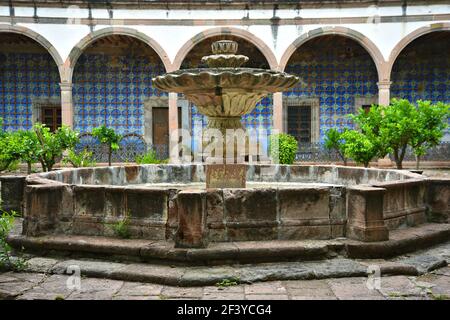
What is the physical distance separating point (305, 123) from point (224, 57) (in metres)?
11.8

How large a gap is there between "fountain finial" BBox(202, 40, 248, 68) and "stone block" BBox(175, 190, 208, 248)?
2226mm

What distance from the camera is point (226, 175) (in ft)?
19.9

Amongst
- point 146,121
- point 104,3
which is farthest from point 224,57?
point 146,121

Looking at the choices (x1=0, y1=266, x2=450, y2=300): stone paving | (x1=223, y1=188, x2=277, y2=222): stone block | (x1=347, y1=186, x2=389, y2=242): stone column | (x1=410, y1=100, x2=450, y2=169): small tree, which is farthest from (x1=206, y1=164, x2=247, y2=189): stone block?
(x1=410, y1=100, x2=450, y2=169): small tree

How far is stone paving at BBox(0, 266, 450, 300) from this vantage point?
362 centimetres

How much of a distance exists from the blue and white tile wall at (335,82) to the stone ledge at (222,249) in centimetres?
1298

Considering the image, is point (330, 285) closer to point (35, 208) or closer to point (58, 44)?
point (35, 208)

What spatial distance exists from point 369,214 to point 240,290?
1.46m

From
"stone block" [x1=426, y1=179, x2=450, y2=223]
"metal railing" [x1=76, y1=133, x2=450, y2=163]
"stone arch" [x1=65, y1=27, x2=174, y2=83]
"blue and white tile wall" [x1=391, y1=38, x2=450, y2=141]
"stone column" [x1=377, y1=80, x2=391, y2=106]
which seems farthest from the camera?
"blue and white tile wall" [x1=391, y1=38, x2=450, y2=141]

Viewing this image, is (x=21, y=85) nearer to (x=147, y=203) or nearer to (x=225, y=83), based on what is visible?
(x=225, y=83)

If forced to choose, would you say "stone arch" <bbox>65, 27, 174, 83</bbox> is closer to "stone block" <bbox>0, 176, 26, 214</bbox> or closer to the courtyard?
the courtyard

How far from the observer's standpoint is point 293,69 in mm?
17656

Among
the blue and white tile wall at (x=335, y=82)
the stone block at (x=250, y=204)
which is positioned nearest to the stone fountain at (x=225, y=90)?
the stone block at (x=250, y=204)

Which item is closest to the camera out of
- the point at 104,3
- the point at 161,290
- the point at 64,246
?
the point at 161,290
